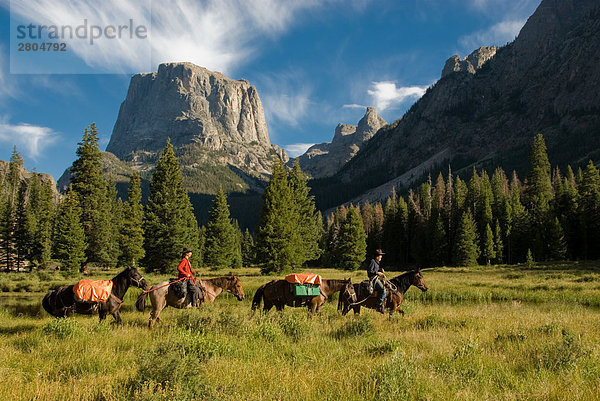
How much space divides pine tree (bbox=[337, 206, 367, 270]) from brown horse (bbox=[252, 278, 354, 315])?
40.1 m

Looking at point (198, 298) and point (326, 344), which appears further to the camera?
point (198, 298)

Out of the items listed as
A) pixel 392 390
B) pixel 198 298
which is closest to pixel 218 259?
pixel 198 298

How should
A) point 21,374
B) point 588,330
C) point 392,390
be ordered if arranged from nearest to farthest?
point 392,390 → point 21,374 → point 588,330

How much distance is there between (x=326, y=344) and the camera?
308 inches

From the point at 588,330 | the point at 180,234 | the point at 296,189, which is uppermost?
the point at 296,189

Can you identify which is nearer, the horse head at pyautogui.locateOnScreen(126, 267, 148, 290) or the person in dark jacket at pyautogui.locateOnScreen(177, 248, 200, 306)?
the horse head at pyautogui.locateOnScreen(126, 267, 148, 290)

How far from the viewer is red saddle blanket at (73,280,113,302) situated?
10.9 metres

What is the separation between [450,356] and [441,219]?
66.0 m

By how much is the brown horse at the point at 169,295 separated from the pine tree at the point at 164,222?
24014 millimetres

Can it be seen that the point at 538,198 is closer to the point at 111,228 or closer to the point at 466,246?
the point at 466,246

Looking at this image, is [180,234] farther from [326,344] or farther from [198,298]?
[326,344]

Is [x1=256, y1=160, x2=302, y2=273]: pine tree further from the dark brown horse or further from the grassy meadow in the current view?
the grassy meadow

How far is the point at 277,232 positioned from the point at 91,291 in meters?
25.2

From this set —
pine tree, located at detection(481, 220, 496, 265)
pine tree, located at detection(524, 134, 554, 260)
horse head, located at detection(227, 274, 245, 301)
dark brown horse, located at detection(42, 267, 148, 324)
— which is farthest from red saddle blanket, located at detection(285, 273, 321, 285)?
pine tree, located at detection(524, 134, 554, 260)
